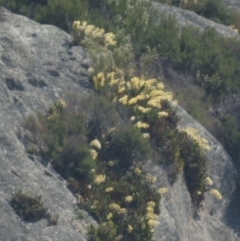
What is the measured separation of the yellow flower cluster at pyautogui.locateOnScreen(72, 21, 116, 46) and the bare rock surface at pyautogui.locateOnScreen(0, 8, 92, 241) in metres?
0.25

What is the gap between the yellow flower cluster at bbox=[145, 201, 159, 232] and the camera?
1809cm

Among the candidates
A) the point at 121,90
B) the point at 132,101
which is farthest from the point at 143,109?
the point at 121,90

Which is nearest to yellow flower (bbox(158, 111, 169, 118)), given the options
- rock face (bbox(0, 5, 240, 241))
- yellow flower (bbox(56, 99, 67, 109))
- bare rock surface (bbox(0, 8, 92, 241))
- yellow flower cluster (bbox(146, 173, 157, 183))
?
rock face (bbox(0, 5, 240, 241))

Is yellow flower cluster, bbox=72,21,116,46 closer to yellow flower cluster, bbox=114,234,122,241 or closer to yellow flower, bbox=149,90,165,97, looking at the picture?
yellow flower, bbox=149,90,165,97

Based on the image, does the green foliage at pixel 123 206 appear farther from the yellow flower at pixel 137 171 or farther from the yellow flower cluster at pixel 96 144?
the yellow flower cluster at pixel 96 144

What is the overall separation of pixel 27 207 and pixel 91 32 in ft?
23.8

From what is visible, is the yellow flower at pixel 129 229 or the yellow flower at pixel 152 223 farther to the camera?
the yellow flower at pixel 152 223

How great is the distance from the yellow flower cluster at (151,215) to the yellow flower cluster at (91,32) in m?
5.11

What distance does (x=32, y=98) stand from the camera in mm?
19609

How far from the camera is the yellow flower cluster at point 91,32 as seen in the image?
22.6 metres

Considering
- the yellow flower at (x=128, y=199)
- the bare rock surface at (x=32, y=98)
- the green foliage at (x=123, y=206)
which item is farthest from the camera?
the yellow flower at (x=128, y=199)

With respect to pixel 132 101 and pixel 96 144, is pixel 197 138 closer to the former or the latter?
pixel 132 101

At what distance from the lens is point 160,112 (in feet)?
68.2

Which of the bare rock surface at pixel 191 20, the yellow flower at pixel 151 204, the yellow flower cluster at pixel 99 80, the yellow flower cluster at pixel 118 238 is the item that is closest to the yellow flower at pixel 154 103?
the yellow flower cluster at pixel 99 80
